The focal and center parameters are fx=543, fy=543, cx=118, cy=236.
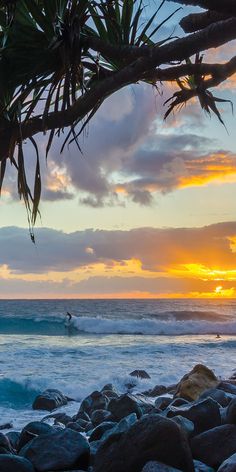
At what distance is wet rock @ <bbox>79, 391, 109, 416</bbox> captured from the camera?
9529 millimetres

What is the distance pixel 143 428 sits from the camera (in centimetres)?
415

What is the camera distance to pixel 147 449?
4.01 meters

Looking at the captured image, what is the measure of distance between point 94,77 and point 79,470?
3.02 metres

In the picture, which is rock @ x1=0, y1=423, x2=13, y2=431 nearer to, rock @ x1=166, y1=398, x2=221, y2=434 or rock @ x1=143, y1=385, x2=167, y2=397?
rock @ x1=143, y1=385, x2=167, y2=397

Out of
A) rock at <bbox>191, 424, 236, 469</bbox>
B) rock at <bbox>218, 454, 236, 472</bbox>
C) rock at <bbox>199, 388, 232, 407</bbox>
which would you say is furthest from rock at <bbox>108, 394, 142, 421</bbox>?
rock at <bbox>218, 454, 236, 472</bbox>

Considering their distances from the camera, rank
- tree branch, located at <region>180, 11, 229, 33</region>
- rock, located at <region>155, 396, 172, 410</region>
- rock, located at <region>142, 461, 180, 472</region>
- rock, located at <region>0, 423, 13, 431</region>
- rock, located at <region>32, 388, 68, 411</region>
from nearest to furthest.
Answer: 1. tree branch, located at <region>180, 11, 229, 33</region>
2. rock, located at <region>142, 461, 180, 472</region>
3. rock, located at <region>155, 396, 172, 410</region>
4. rock, located at <region>0, 423, 13, 431</region>
5. rock, located at <region>32, 388, 68, 411</region>

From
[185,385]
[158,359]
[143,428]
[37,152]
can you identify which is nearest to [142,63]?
[37,152]

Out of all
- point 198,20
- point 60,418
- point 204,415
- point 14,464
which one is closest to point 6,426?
point 60,418

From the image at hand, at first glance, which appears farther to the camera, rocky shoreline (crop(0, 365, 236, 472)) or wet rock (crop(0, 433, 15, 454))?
wet rock (crop(0, 433, 15, 454))

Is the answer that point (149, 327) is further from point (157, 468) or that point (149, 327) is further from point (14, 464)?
point (157, 468)

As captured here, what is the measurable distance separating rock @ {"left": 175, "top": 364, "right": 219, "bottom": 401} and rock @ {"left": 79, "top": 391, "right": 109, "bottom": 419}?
136cm

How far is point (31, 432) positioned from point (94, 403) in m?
4.60

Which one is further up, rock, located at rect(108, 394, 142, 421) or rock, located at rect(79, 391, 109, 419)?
rock, located at rect(108, 394, 142, 421)

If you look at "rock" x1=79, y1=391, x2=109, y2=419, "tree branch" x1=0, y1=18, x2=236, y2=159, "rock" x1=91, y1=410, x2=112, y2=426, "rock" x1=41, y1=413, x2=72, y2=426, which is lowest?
"rock" x1=41, y1=413, x2=72, y2=426
